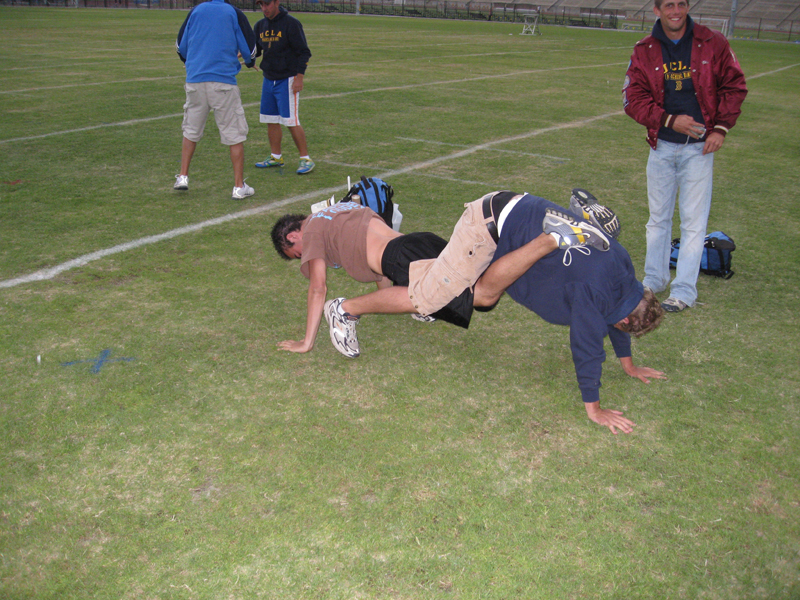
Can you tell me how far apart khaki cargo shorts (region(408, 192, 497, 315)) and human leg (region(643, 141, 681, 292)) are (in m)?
1.92

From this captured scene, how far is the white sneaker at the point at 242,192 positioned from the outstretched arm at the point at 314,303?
3.18 meters

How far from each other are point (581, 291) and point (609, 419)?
688 mm

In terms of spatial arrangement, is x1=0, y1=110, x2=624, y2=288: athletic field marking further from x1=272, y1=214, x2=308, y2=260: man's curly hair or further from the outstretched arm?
the outstretched arm

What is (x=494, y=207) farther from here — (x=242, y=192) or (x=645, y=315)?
(x=242, y=192)

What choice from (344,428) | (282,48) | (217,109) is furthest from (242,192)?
(344,428)

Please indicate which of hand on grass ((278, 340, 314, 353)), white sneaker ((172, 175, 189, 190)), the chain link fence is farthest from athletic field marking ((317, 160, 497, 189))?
the chain link fence

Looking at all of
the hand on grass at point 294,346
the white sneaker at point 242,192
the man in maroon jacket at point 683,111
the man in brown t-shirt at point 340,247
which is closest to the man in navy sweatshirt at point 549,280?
the man in brown t-shirt at point 340,247

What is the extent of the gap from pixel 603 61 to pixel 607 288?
22.5m

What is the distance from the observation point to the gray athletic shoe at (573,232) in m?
3.40

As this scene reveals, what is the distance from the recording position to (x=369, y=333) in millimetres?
4602

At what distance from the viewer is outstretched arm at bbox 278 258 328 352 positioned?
4.07 m

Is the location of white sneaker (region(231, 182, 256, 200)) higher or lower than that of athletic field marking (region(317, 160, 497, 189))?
lower

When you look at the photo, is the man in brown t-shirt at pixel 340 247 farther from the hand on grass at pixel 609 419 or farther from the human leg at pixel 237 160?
the human leg at pixel 237 160

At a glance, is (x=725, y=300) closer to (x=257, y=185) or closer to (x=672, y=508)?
Answer: (x=672, y=508)
